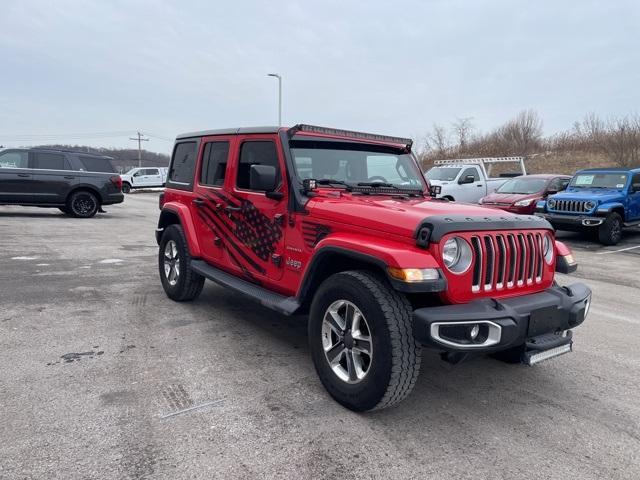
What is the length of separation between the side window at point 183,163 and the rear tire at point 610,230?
957 cm

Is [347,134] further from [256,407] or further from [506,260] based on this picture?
[256,407]

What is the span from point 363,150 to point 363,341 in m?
2.05

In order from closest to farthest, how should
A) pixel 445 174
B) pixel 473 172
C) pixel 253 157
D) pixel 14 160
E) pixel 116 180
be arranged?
pixel 253 157 → pixel 14 160 → pixel 116 180 → pixel 445 174 → pixel 473 172

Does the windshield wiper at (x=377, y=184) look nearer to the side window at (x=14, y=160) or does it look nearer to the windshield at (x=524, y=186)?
the windshield at (x=524, y=186)

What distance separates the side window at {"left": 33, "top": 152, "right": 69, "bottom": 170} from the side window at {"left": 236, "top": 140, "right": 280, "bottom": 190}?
1153 centimetres

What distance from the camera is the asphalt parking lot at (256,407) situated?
260 centimetres

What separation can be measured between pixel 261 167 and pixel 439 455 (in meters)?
2.32

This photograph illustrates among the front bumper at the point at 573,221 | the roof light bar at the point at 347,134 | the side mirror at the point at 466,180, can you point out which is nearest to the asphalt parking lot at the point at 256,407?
the roof light bar at the point at 347,134

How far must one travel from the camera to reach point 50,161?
13.9 metres

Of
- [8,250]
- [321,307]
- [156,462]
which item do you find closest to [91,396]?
[156,462]

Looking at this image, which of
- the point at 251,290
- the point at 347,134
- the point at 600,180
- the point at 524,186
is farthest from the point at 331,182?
the point at 524,186

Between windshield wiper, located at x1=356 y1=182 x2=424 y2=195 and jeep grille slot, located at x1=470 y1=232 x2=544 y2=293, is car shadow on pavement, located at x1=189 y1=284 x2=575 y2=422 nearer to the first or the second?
jeep grille slot, located at x1=470 y1=232 x2=544 y2=293

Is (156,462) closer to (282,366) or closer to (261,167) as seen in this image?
(282,366)

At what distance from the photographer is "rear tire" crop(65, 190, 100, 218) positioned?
14474 mm
